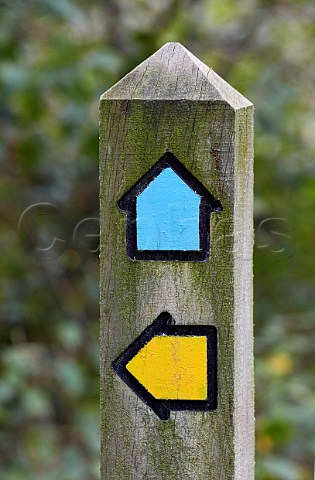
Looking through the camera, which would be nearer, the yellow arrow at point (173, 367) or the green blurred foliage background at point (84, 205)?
the yellow arrow at point (173, 367)

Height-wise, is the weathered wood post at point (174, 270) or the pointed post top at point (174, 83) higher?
the pointed post top at point (174, 83)

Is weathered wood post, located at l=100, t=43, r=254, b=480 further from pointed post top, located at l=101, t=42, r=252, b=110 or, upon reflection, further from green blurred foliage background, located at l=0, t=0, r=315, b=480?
green blurred foliage background, located at l=0, t=0, r=315, b=480

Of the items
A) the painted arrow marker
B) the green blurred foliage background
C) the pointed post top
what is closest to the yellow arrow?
the painted arrow marker

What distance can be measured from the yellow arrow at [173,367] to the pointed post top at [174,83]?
0.92 feet

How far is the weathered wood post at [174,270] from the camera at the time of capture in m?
1.09

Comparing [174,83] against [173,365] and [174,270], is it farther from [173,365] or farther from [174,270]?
[173,365]

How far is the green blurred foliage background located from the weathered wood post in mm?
1509

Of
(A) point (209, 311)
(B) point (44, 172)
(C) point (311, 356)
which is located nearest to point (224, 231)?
(A) point (209, 311)

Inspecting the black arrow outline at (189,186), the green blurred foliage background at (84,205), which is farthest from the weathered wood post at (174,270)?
the green blurred foliage background at (84,205)

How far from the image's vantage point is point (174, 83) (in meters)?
1.11

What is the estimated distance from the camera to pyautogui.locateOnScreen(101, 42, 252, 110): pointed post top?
3.59 feet

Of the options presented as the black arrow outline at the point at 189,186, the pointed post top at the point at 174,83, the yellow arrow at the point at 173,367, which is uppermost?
the pointed post top at the point at 174,83

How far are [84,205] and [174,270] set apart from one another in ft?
7.49

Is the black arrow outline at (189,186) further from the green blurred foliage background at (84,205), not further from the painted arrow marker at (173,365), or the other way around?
the green blurred foliage background at (84,205)
